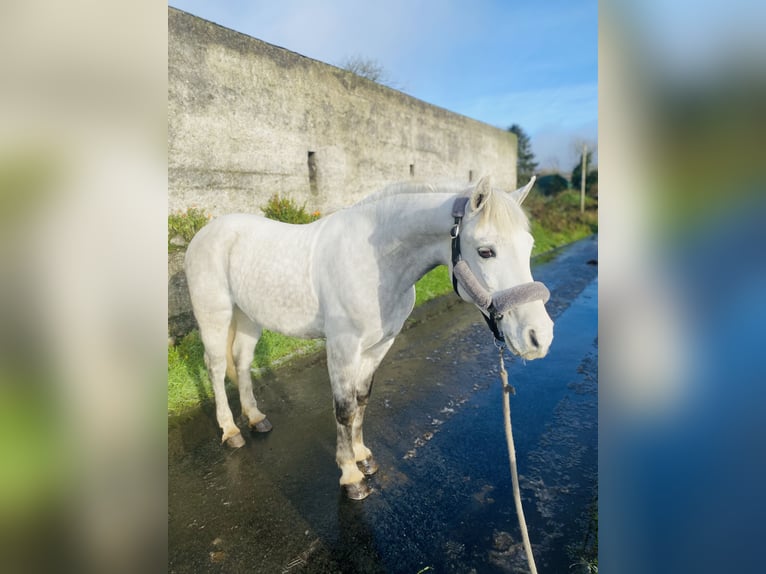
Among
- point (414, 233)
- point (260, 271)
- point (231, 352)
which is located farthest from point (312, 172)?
point (414, 233)

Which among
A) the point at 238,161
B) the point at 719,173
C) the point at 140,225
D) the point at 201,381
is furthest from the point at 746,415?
the point at 238,161

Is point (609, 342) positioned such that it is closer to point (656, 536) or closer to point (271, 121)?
point (656, 536)

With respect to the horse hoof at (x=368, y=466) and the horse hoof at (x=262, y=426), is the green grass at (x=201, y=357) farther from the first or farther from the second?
the horse hoof at (x=368, y=466)

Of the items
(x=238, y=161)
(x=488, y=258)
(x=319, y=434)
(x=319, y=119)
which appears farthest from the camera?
(x=319, y=119)

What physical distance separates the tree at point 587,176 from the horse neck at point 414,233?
28501 mm

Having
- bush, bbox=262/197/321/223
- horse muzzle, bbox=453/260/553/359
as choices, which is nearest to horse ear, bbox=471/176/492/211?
horse muzzle, bbox=453/260/553/359

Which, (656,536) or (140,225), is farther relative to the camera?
(656,536)

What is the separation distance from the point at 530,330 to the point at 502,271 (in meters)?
0.28

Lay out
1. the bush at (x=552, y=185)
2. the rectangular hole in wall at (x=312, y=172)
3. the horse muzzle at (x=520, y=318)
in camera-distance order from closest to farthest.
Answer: the horse muzzle at (x=520, y=318)
the rectangular hole in wall at (x=312, y=172)
the bush at (x=552, y=185)

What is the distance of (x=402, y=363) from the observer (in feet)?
16.0

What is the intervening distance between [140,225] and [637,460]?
843mm

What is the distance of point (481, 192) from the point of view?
1827 mm

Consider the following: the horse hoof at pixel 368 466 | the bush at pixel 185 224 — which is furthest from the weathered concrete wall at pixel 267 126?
the horse hoof at pixel 368 466

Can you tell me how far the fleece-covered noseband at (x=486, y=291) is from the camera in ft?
5.59
